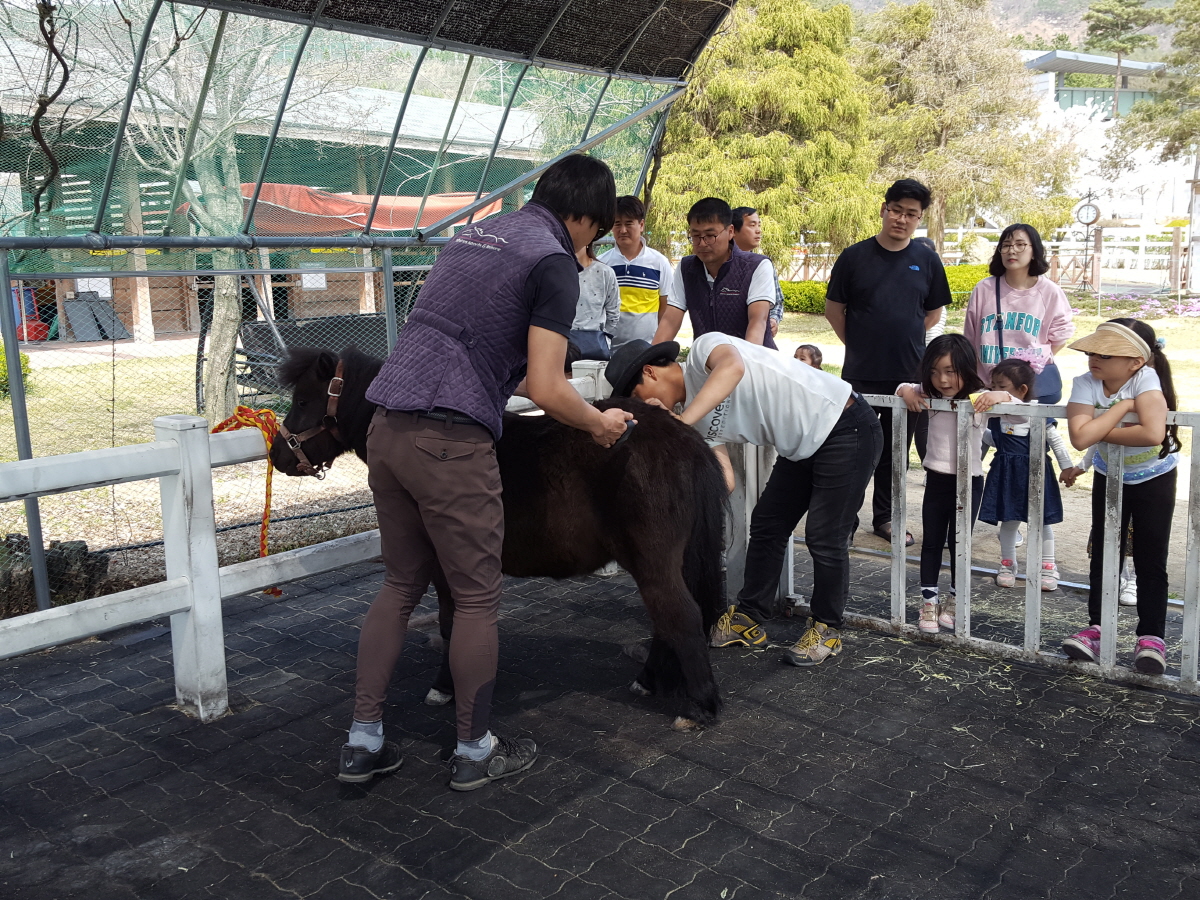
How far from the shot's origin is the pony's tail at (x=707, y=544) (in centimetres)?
362

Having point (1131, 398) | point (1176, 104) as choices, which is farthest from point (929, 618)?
point (1176, 104)

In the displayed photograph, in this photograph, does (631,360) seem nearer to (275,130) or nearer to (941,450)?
(941,450)

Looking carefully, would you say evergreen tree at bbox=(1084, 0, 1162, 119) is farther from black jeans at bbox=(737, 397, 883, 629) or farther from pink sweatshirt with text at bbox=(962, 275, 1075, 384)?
black jeans at bbox=(737, 397, 883, 629)

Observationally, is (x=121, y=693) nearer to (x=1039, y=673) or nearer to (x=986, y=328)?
(x=1039, y=673)

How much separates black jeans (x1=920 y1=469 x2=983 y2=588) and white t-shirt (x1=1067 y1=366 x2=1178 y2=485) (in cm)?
64

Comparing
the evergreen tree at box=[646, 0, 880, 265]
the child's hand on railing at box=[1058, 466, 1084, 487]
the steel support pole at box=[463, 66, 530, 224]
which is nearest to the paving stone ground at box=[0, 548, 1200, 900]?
the child's hand on railing at box=[1058, 466, 1084, 487]

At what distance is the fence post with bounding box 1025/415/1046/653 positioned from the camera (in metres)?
4.05

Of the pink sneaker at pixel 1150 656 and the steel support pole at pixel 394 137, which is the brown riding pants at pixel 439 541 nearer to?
the pink sneaker at pixel 1150 656

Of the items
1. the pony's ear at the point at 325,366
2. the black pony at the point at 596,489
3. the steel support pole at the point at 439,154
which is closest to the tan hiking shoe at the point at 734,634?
the black pony at the point at 596,489

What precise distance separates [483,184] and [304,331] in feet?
5.93

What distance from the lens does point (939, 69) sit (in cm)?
3444

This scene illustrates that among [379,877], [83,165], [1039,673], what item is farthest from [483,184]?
[379,877]

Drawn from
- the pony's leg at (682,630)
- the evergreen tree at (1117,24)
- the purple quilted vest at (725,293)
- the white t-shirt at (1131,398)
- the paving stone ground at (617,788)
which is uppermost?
the evergreen tree at (1117,24)

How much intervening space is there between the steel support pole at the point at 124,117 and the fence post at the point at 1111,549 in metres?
5.08
